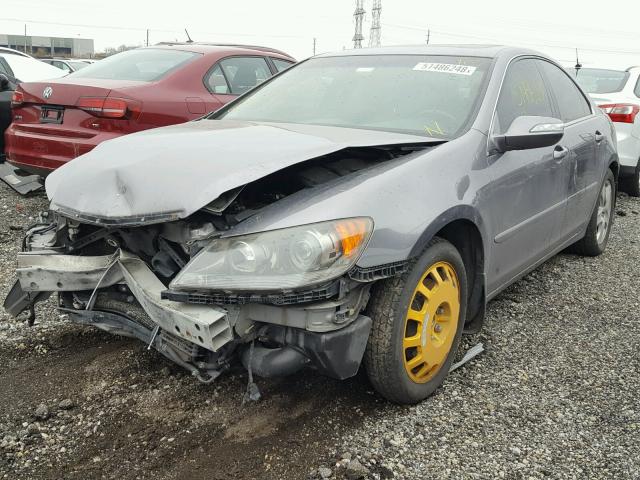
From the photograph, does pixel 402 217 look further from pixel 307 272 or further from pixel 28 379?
pixel 28 379

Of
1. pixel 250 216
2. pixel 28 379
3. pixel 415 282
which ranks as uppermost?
pixel 250 216

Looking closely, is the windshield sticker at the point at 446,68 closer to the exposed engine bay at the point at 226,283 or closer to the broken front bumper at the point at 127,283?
the exposed engine bay at the point at 226,283

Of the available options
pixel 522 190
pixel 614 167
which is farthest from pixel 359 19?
pixel 522 190

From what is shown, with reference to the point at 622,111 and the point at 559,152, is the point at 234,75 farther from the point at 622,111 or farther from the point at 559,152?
the point at 622,111

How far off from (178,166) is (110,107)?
295cm

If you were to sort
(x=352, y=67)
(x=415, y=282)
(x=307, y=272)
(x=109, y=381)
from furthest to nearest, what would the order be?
(x=352, y=67) < (x=109, y=381) < (x=415, y=282) < (x=307, y=272)

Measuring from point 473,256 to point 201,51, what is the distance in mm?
4059

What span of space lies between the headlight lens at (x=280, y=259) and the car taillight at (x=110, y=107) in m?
3.23

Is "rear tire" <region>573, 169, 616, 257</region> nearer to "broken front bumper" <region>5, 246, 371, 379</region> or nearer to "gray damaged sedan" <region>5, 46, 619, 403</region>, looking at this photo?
"gray damaged sedan" <region>5, 46, 619, 403</region>

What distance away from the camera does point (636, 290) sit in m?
4.40

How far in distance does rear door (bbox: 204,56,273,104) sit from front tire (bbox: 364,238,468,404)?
3481 mm

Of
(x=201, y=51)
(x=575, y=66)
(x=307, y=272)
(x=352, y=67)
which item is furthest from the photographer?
(x=575, y=66)

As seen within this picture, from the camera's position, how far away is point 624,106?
7.09m

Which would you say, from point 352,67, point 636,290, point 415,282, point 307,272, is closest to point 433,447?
point 415,282
